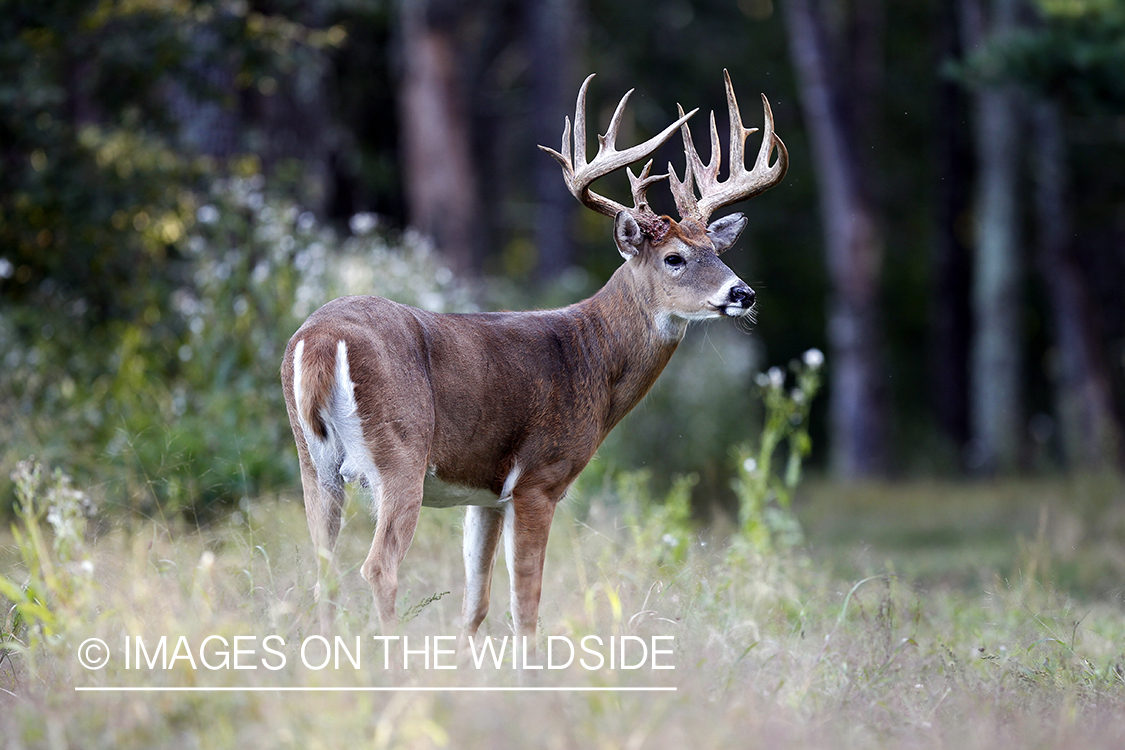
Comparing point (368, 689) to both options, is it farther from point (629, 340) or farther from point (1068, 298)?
point (1068, 298)

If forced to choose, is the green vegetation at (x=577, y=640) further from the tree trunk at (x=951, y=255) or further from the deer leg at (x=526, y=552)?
the tree trunk at (x=951, y=255)

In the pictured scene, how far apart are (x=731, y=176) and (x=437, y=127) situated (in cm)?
1029

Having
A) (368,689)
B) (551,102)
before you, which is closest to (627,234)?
(368,689)

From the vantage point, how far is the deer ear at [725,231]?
5.50 meters

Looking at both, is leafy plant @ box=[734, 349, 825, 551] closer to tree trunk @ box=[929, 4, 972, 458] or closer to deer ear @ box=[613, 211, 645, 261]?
deer ear @ box=[613, 211, 645, 261]

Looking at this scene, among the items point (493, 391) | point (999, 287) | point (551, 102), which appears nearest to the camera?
point (493, 391)

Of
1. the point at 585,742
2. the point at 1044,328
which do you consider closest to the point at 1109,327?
the point at 1044,328

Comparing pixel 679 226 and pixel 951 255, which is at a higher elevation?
pixel 679 226

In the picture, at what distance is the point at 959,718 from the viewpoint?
4020 mm

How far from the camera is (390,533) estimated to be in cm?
417

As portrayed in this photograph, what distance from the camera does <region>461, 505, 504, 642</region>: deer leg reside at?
192 inches

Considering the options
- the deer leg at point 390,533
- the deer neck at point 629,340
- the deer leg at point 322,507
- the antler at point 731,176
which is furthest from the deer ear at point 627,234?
the deer leg at point 322,507

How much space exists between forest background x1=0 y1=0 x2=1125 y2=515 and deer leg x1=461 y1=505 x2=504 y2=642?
1118 millimetres

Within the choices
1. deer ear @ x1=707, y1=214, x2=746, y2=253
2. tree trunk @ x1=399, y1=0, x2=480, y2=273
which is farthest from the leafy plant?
tree trunk @ x1=399, y1=0, x2=480, y2=273
